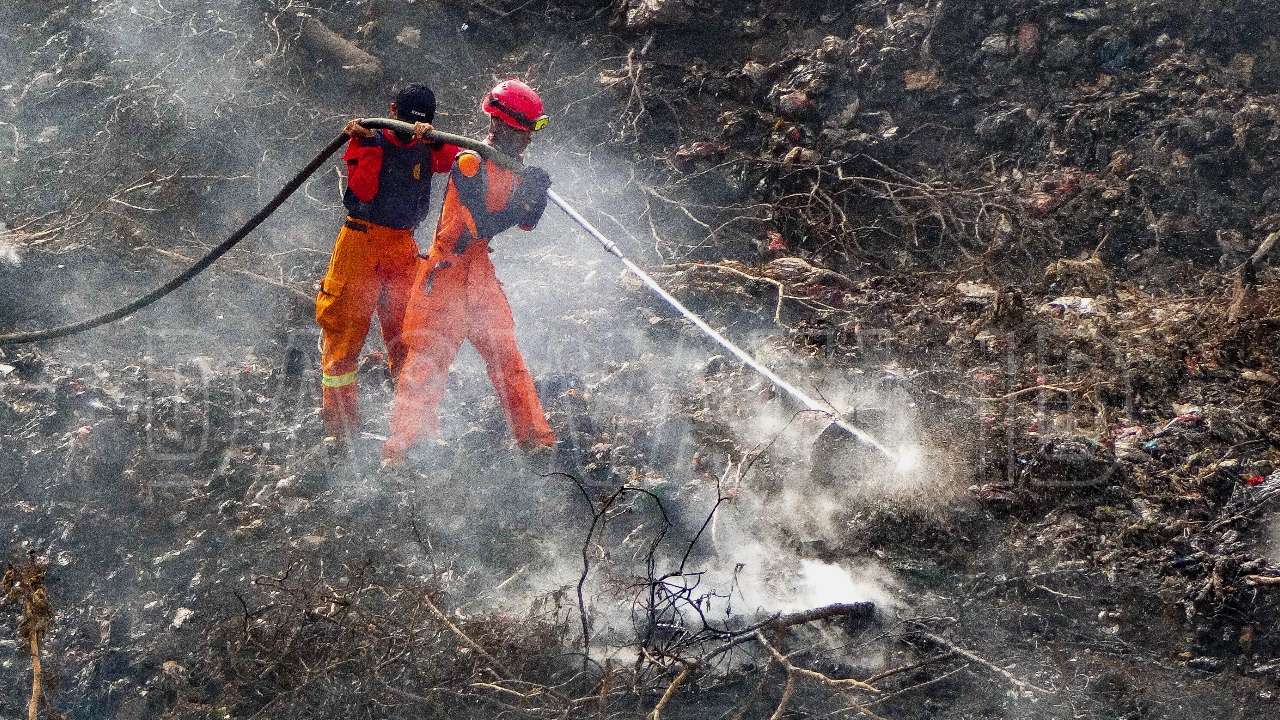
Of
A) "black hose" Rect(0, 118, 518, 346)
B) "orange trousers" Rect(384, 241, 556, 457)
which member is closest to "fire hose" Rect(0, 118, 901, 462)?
"black hose" Rect(0, 118, 518, 346)

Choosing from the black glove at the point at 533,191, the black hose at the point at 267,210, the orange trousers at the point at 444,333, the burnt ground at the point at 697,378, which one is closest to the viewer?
the burnt ground at the point at 697,378

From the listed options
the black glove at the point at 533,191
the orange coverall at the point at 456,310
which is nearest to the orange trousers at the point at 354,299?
the orange coverall at the point at 456,310

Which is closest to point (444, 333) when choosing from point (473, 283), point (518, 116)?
point (473, 283)

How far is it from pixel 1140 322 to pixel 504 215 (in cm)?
331

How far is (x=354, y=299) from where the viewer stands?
4941mm

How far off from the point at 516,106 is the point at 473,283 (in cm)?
81

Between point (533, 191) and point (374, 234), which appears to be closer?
point (533, 191)

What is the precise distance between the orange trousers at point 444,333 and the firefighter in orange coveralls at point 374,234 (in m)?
0.21

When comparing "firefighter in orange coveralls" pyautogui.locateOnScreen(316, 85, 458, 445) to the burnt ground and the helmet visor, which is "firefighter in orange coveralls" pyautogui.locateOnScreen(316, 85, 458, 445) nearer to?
the helmet visor

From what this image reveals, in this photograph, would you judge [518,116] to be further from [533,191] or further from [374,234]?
[374,234]

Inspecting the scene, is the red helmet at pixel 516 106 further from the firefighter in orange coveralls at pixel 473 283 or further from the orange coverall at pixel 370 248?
the orange coverall at pixel 370 248

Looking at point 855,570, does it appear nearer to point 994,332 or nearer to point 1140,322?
point 994,332

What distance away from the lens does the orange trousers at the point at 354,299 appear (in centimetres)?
491

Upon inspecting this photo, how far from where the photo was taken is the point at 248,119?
7.12 meters
